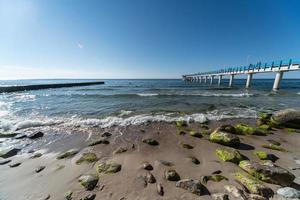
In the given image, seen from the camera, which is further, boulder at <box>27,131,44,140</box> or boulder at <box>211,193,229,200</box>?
boulder at <box>27,131,44,140</box>

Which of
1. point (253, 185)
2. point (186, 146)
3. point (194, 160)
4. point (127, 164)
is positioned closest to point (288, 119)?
point (186, 146)

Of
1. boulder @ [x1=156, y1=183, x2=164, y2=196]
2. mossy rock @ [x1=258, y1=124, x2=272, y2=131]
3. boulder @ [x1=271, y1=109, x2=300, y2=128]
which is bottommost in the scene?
mossy rock @ [x1=258, y1=124, x2=272, y2=131]

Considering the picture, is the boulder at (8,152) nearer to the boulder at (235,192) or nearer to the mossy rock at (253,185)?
the boulder at (235,192)

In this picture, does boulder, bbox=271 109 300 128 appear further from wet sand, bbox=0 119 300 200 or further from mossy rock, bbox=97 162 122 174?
mossy rock, bbox=97 162 122 174

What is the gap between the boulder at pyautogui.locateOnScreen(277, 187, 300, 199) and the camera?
286cm

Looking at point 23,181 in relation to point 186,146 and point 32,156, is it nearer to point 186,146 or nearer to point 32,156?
point 32,156

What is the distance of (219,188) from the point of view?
323 cm

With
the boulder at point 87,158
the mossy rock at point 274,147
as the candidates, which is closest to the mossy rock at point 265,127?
the mossy rock at point 274,147

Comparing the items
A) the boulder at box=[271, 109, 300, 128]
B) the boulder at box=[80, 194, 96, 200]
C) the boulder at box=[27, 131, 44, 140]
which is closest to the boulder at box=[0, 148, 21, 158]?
the boulder at box=[27, 131, 44, 140]

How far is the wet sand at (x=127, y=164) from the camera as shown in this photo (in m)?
3.25

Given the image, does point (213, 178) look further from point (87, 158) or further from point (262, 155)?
point (87, 158)

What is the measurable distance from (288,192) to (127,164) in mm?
3600

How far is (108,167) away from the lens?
160 inches

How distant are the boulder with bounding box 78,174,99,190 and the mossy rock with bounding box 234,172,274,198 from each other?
3.24m
